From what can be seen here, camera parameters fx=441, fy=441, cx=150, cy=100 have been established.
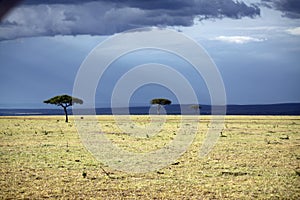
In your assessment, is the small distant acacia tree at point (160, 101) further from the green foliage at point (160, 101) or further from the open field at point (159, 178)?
the open field at point (159, 178)

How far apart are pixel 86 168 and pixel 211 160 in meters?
6.67

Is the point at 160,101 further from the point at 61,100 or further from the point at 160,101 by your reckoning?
the point at 61,100

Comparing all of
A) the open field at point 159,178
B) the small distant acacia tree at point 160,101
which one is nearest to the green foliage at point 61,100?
the small distant acacia tree at point 160,101

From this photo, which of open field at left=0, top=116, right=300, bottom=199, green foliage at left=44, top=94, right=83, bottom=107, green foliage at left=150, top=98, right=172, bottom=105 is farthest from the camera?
green foliage at left=150, top=98, right=172, bottom=105

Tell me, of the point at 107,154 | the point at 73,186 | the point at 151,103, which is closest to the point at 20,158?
the point at 107,154

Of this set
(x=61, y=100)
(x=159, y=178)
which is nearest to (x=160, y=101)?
(x=61, y=100)

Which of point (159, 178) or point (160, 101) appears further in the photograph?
point (160, 101)

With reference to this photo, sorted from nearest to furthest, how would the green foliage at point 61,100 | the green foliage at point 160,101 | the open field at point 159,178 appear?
the open field at point 159,178 → the green foliage at point 61,100 → the green foliage at point 160,101

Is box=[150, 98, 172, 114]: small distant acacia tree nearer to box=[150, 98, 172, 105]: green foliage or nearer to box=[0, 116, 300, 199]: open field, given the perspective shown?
box=[150, 98, 172, 105]: green foliage

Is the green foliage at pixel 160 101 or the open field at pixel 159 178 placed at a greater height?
the green foliage at pixel 160 101

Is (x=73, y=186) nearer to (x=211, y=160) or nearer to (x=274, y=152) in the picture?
(x=211, y=160)

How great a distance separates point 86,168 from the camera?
1909 centimetres

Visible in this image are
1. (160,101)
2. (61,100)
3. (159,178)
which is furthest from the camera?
(160,101)

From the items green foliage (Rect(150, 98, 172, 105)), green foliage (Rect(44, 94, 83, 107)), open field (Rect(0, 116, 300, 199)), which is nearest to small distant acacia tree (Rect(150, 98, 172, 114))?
green foliage (Rect(150, 98, 172, 105))
